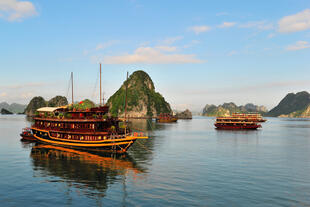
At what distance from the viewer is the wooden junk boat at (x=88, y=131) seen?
4638 cm

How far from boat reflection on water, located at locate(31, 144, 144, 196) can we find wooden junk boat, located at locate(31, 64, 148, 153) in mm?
1801

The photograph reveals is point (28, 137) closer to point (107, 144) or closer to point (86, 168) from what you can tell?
point (107, 144)

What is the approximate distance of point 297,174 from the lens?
34.3 meters

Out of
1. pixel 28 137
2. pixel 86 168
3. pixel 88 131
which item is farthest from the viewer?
pixel 28 137

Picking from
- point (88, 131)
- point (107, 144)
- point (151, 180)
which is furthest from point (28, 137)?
point (151, 180)

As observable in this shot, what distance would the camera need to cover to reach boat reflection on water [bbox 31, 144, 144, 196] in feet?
91.6

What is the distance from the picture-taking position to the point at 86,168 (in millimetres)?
34906

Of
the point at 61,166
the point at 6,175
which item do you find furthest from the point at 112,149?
the point at 6,175

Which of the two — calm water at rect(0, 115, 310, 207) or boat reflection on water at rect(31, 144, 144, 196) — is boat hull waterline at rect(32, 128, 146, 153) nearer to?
boat reflection on water at rect(31, 144, 144, 196)

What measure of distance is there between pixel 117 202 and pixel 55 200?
5.47m

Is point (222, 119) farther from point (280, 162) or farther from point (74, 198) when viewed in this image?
point (74, 198)

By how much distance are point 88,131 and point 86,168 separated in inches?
616

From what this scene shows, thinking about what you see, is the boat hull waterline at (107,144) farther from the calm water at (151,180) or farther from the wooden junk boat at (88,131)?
the calm water at (151,180)

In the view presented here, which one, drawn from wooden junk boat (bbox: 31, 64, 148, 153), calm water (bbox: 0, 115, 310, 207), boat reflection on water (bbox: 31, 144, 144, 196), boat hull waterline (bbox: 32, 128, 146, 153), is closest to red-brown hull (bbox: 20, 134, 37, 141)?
wooden junk boat (bbox: 31, 64, 148, 153)
